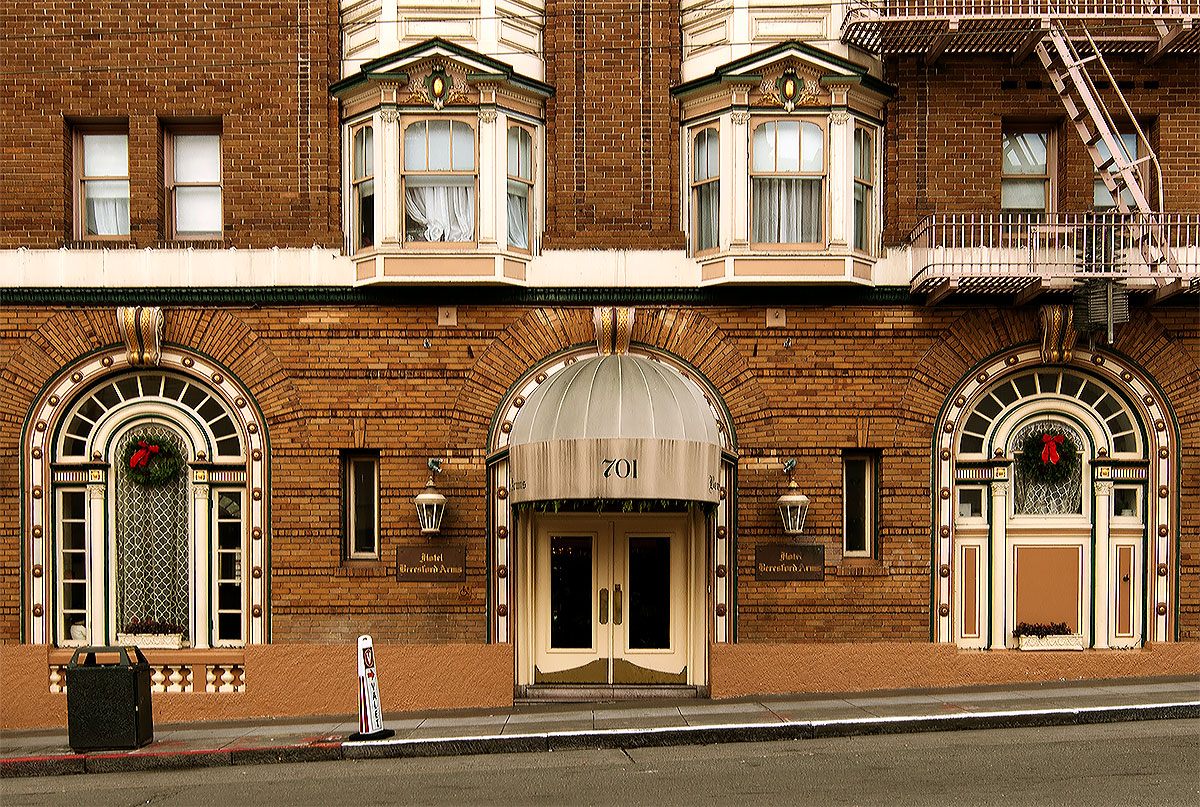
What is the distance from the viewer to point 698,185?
12805mm

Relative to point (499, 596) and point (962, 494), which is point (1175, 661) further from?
point (499, 596)

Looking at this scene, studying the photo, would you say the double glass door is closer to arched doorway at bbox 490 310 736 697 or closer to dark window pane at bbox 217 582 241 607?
arched doorway at bbox 490 310 736 697

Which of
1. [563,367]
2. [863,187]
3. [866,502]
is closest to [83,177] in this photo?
[563,367]

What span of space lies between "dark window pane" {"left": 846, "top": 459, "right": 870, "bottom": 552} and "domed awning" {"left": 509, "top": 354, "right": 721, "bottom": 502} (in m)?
2.30

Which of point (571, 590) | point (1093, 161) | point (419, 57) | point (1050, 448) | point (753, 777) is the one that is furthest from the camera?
point (571, 590)

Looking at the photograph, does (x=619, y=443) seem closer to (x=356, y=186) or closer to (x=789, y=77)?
(x=356, y=186)

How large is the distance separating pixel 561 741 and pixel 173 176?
28.3 ft

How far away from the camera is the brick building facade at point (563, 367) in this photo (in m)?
12.4

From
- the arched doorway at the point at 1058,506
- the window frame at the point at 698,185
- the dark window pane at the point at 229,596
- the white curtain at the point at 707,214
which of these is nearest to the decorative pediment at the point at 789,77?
the window frame at the point at 698,185

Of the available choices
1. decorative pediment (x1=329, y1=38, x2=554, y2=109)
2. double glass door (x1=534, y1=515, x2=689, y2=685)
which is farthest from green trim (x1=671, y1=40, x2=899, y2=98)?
double glass door (x1=534, y1=515, x2=689, y2=685)

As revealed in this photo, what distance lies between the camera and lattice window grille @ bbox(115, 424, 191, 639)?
1268 cm

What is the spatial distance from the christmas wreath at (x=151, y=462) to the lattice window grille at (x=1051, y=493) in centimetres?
1064

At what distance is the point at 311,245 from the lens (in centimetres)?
1264

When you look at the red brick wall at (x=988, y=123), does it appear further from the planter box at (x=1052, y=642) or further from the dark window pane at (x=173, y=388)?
the dark window pane at (x=173, y=388)
